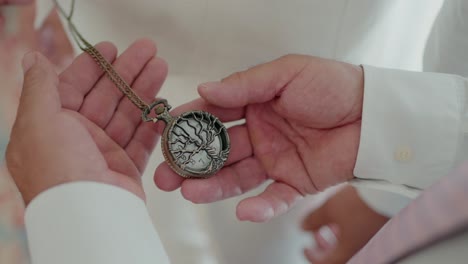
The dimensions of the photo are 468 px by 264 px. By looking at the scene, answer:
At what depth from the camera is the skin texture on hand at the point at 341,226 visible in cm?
91

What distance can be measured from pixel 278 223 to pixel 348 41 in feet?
1.22

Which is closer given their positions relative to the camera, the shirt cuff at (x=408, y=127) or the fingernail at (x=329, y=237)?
the shirt cuff at (x=408, y=127)

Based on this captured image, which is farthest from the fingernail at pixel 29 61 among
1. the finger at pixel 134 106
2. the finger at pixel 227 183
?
the finger at pixel 227 183

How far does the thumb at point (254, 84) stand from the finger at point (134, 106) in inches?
4.8

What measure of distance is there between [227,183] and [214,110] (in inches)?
4.4

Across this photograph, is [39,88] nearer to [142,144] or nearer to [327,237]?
[142,144]

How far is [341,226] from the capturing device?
924mm

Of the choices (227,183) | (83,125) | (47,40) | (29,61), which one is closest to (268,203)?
(227,183)

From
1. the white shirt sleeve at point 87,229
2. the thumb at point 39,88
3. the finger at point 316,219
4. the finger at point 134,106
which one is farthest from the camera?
the finger at point 316,219

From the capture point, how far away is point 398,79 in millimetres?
740

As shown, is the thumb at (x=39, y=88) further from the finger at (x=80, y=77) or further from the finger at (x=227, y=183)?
the finger at (x=227, y=183)

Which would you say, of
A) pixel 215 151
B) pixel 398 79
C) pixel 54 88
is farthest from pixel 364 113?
pixel 54 88

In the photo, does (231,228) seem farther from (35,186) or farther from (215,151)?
(35,186)

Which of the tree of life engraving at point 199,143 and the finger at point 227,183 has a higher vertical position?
the tree of life engraving at point 199,143
